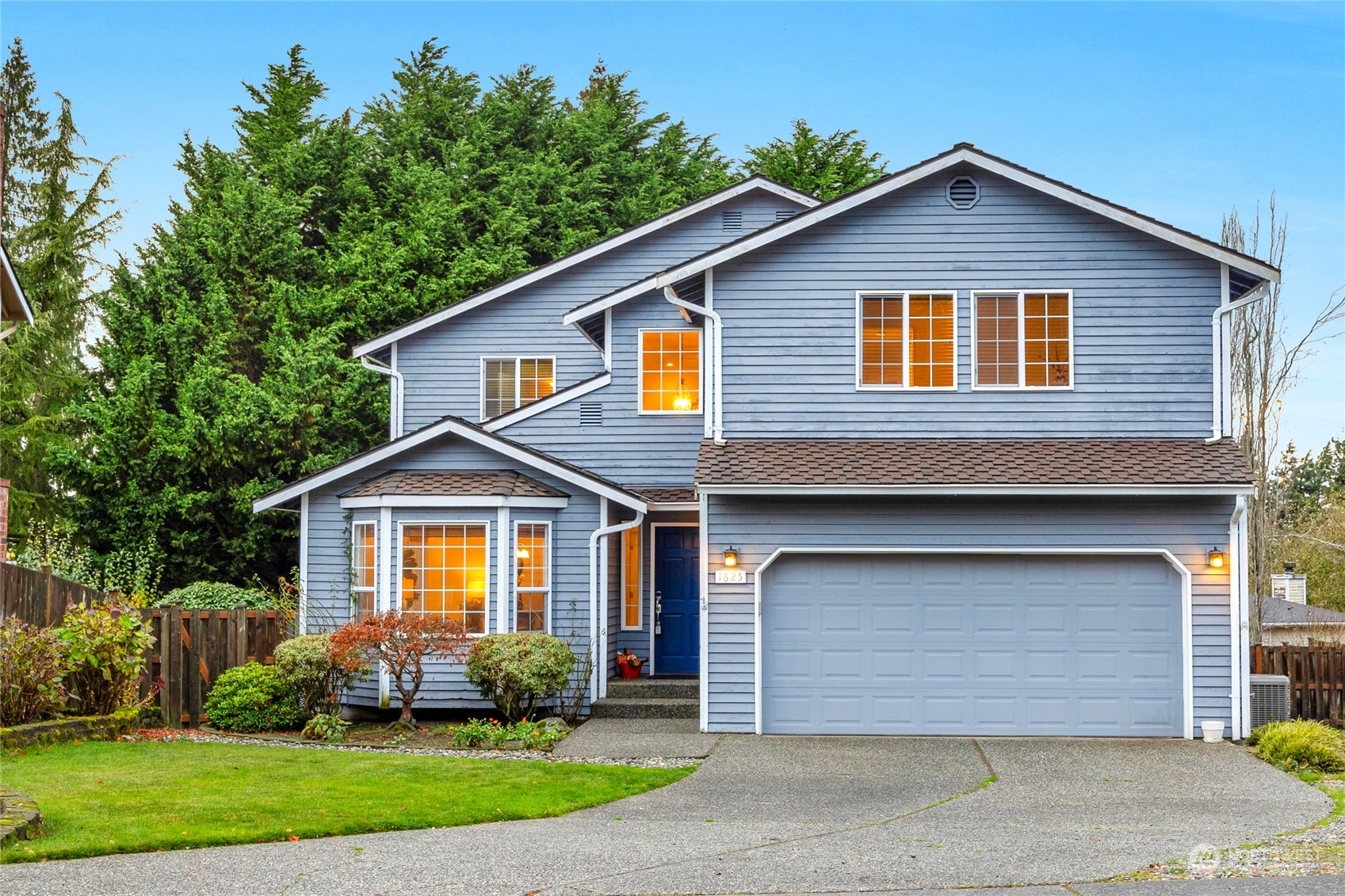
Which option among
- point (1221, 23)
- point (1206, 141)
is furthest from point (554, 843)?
point (1206, 141)

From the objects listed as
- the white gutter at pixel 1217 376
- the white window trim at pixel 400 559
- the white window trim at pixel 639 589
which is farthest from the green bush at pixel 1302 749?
the white window trim at pixel 400 559

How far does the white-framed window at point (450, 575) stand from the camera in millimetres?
16719

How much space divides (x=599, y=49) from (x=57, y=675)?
3585 centimetres

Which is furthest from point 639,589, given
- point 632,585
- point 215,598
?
point 215,598

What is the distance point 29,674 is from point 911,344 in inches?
408

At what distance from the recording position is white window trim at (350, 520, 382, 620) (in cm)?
1677

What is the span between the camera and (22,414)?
30.3 meters

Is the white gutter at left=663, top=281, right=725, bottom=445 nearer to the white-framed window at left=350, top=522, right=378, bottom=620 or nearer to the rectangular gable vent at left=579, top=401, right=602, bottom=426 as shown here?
the rectangular gable vent at left=579, top=401, right=602, bottom=426

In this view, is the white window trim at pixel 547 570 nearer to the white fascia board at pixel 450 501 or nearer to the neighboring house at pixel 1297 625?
the white fascia board at pixel 450 501

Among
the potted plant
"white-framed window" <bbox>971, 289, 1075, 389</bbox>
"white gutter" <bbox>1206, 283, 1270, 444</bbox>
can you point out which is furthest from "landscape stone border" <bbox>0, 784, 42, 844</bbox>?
"white gutter" <bbox>1206, 283, 1270, 444</bbox>

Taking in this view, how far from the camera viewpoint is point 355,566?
17.2 metres

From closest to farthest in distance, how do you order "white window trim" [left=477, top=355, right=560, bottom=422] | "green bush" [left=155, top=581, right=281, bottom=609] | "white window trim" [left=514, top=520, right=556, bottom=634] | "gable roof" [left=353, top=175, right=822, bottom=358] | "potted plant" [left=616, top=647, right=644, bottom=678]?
"white window trim" [left=514, top=520, right=556, bottom=634] < "potted plant" [left=616, top=647, right=644, bottom=678] < "green bush" [left=155, top=581, right=281, bottom=609] < "gable roof" [left=353, top=175, right=822, bottom=358] < "white window trim" [left=477, top=355, right=560, bottom=422]

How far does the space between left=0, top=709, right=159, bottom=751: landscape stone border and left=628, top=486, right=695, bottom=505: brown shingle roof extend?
6903 millimetres

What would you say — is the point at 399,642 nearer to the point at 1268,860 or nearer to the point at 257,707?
the point at 257,707
